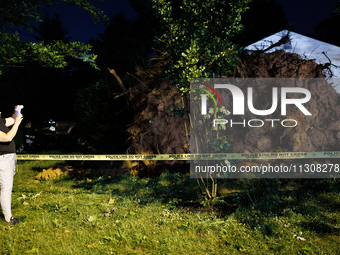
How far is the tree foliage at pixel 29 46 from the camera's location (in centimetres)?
812

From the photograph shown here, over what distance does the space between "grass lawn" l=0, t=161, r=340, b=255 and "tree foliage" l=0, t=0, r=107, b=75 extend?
13.6ft

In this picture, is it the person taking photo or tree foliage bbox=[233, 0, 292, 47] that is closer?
the person taking photo

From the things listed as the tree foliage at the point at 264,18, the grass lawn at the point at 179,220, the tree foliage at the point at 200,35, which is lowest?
the grass lawn at the point at 179,220

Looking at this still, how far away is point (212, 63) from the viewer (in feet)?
16.6

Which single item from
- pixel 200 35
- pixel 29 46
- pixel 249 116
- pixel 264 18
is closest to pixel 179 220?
pixel 200 35

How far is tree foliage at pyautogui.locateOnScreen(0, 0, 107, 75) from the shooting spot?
320 inches

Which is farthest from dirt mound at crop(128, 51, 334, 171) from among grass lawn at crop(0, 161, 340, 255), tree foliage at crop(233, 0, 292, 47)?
tree foliage at crop(233, 0, 292, 47)

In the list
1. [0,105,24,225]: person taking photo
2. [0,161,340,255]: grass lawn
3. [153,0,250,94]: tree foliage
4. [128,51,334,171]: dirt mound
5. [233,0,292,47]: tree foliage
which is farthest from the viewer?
[233,0,292,47]: tree foliage

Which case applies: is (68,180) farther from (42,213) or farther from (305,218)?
(305,218)

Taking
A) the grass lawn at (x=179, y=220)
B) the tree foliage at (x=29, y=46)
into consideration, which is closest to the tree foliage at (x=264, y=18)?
the tree foliage at (x=29, y=46)

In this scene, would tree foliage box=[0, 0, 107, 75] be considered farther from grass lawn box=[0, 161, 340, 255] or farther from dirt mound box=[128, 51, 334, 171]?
grass lawn box=[0, 161, 340, 255]

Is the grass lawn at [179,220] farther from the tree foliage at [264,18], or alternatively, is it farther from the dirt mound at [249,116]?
the tree foliage at [264,18]

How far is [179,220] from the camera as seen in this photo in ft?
15.1

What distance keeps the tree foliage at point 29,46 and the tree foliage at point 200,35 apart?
3953 millimetres
